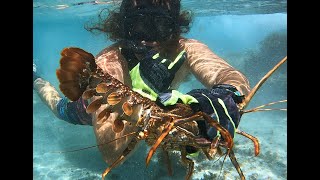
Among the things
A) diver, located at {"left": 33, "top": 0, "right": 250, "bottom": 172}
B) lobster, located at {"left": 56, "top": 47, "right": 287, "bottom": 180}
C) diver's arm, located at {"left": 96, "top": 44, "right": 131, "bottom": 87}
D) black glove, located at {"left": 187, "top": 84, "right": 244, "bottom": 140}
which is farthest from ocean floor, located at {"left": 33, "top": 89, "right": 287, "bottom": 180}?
lobster, located at {"left": 56, "top": 47, "right": 287, "bottom": 180}

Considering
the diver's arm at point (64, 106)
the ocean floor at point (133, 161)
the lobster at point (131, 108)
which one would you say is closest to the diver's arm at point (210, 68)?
the ocean floor at point (133, 161)

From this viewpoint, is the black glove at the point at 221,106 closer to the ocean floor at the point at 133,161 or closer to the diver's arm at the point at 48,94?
the ocean floor at the point at 133,161

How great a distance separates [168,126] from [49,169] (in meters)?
6.31

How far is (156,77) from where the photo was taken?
3328 millimetres

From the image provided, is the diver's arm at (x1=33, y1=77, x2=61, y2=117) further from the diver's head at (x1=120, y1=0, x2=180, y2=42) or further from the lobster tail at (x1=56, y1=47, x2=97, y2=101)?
the lobster tail at (x1=56, y1=47, x2=97, y2=101)

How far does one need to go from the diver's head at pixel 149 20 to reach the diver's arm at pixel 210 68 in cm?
38

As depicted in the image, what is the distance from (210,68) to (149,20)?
133 cm

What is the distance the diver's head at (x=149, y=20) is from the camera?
4281mm

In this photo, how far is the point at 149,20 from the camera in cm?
431

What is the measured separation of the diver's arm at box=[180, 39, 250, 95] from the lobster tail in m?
1.76

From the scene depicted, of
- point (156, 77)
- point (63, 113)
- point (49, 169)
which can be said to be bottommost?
point (49, 169)

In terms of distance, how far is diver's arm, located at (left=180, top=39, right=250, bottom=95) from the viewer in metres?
3.03
